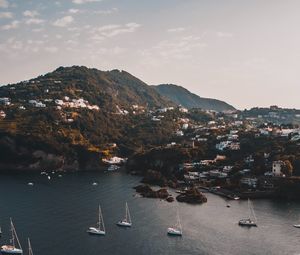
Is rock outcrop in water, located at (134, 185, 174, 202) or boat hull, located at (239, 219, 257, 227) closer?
boat hull, located at (239, 219, 257, 227)

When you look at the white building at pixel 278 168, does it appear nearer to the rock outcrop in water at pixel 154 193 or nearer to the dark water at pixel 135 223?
the dark water at pixel 135 223

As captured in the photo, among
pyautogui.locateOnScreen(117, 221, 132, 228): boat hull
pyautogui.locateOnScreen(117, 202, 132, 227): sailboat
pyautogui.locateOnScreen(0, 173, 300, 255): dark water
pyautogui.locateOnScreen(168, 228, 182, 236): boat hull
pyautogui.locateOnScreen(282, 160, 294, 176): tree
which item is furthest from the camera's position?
pyautogui.locateOnScreen(282, 160, 294, 176): tree

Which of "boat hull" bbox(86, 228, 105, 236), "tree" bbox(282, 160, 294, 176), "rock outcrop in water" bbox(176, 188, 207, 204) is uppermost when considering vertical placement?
"tree" bbox(282, 160, 294, 176)

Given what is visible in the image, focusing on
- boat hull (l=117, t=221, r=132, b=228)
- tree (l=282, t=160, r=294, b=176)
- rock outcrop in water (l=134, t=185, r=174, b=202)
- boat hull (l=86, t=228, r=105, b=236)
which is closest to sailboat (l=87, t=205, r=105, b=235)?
boat hull (l=86, t=228, r=105, b=236)

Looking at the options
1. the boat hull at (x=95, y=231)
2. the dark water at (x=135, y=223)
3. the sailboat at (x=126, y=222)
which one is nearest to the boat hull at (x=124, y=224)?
the sailboat at (x=126, y=222)

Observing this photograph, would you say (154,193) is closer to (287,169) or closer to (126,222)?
(126,222)

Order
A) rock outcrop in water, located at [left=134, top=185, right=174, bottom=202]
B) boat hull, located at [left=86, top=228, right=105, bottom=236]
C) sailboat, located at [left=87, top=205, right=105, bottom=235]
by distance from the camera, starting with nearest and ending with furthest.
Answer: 1. boat hull, located at [left=86, top=228, right=105, bottom=236]
2. sailboat, located at [left=87, top=205, right=105, bottom=235]
3. rock outcrop in water, located at [left=134, top=185, right=174, bottom=202]

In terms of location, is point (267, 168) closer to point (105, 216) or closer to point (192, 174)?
point (192, 174)

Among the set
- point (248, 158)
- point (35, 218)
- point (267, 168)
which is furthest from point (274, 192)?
point (35, 218)

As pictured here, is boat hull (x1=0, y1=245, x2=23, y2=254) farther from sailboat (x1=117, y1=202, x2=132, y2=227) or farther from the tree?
the tree
